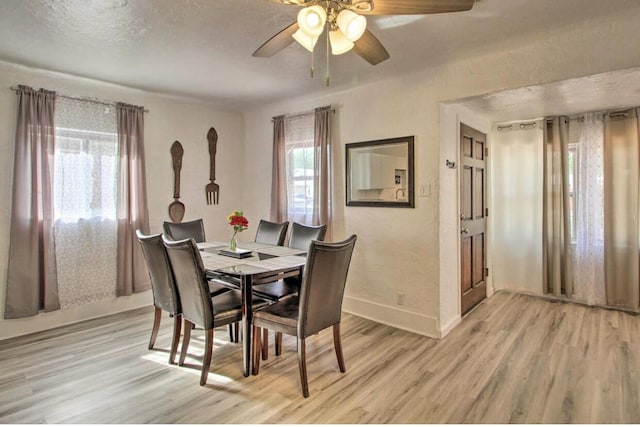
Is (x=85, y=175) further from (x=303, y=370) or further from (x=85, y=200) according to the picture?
(x=303, y=370)

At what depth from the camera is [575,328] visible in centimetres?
332

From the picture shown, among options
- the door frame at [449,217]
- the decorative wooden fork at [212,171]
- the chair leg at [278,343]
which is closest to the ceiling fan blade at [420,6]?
the door frame at [449,217]

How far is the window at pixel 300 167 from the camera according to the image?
4199mm

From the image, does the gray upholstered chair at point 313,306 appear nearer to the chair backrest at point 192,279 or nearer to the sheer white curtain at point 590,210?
the chair backrest at point 192,279

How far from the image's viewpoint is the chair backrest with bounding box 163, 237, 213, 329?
2.29 metres

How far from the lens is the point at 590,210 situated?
3896 millimetres

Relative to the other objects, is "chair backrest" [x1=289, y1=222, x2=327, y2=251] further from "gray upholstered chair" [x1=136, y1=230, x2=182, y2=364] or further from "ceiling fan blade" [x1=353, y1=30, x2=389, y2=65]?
"ceiling fan blade" [x1=353, y1=30, x2=389, y2=65]

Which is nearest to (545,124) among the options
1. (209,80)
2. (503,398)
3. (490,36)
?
(490,36)

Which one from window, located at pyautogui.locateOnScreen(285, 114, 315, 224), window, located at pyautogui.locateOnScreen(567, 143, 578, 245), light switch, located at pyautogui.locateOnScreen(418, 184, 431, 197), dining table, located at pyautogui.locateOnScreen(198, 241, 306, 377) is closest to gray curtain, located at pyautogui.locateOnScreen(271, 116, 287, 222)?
window, located at pyautogui.locateOnScreen(285, 114, 315, 224)

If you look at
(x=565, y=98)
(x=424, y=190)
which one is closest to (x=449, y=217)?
(x=424, y=190)

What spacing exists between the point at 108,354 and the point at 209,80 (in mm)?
2650

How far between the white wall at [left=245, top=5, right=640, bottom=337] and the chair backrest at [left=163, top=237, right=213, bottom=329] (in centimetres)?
184

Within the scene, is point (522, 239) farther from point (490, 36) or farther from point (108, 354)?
point (108, 354)

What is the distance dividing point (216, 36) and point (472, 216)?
3074 millimetres
